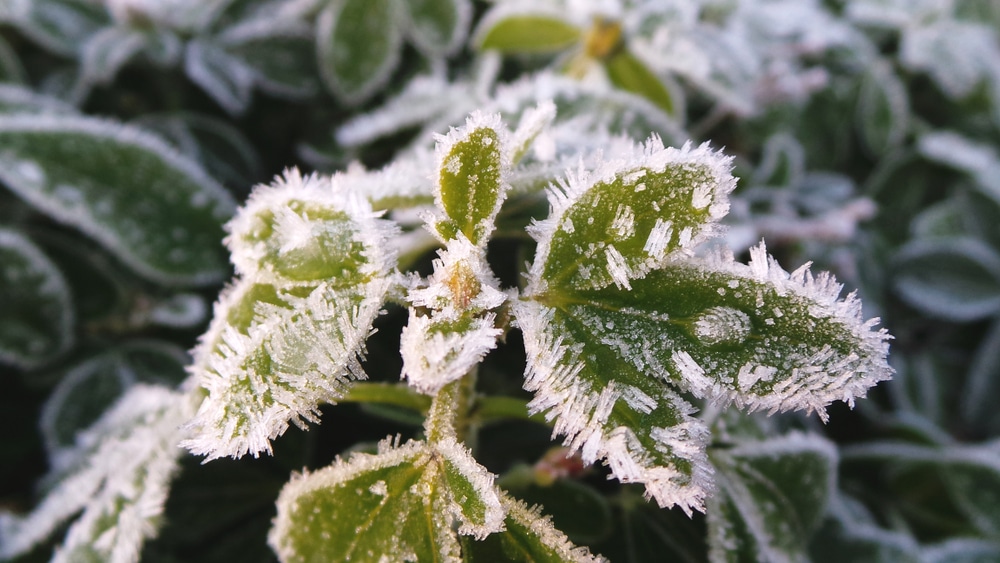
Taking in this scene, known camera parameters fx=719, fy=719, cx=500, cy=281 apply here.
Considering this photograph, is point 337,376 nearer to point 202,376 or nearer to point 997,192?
point 202,376

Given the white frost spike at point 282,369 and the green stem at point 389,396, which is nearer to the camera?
the white frost spike at point 282,369

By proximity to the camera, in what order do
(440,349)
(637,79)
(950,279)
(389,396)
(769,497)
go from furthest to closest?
(950,279) → (637,79) → (769,497) → (389,396) → (440,349)

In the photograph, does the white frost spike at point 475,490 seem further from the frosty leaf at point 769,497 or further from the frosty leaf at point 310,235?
the frosty leaf at point 769,497

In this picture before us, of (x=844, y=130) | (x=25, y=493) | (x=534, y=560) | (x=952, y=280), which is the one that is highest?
(x=844, y=130)

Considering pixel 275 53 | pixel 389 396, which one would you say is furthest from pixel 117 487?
pixel 275 53

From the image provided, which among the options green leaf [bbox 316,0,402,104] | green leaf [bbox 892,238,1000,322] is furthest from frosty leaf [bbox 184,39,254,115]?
green leaf [bbox 892,238,1000,322]

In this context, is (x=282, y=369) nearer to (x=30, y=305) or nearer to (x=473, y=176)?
(x=473, y=176)

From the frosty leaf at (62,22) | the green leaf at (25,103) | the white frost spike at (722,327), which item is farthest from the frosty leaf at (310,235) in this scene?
the frosty leaf at (62,22)

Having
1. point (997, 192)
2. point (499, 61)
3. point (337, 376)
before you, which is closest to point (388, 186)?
point (337, 376)
